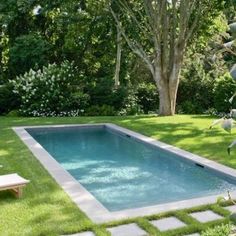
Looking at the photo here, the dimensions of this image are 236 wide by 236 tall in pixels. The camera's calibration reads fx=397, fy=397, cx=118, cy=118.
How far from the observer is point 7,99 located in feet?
61.4

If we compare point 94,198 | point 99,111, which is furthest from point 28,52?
point 94,198

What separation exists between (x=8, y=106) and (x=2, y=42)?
6.53 metres

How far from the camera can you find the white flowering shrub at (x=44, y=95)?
18172mm

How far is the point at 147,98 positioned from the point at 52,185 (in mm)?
14563

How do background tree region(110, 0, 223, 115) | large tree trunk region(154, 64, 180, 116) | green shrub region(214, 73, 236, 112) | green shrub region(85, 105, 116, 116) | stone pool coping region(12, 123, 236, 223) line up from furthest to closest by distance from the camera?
green shrub region(85, 105, 116, 116)
large tree trunk region(154, 64, 180, 116)
green shrub region(214, 73, 236, 112)
background tree region(110, 0, 223, 115)
stone pool coping region(12, 123, 236, 223)

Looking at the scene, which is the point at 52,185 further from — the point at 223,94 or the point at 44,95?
the point at 223,94

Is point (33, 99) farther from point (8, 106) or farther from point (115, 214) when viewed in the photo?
point (115, 214)

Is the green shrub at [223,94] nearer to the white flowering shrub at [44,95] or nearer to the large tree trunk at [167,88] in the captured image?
the large tree trunk at [167,88]

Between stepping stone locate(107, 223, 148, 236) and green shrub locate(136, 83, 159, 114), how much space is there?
15994mm

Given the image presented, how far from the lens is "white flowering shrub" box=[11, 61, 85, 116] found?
18172 mm

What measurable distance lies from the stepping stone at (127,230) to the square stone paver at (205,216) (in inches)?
35.3

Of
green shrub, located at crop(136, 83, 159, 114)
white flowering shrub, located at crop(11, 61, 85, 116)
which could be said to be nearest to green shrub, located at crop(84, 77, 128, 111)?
white flowering shrub, located at crop(11, 61, 85, 116)

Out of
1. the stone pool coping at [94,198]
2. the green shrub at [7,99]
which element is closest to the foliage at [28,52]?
the green shrub at [7,99]

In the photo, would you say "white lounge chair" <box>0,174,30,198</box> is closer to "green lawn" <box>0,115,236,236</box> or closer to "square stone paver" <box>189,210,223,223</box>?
"green lawn" <box>0,115,236,236</box>
